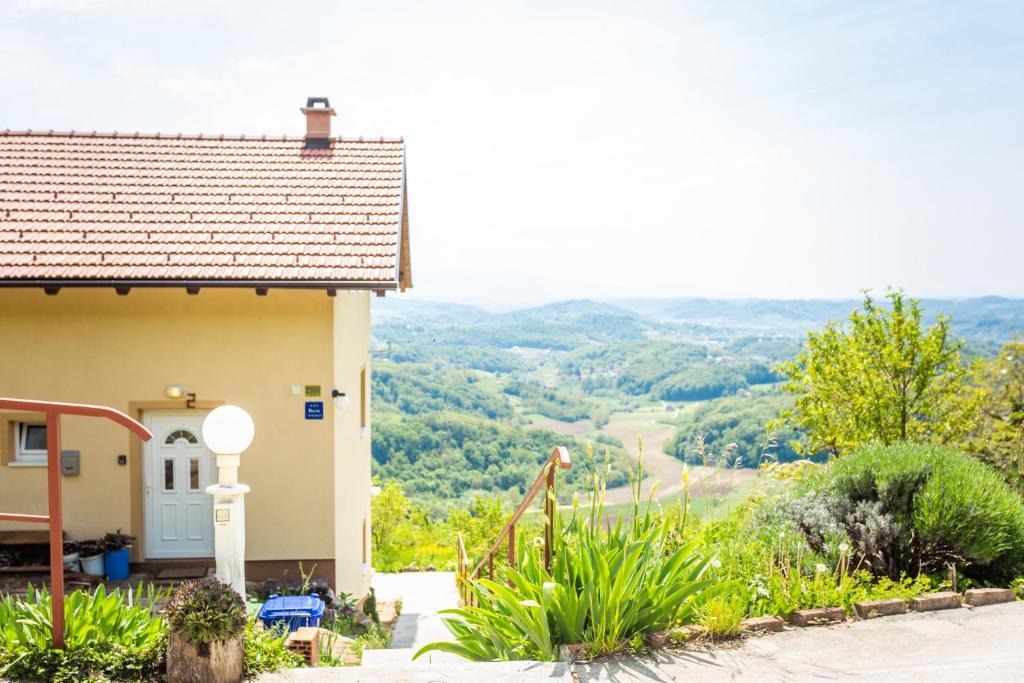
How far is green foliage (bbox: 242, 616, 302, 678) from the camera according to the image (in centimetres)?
452

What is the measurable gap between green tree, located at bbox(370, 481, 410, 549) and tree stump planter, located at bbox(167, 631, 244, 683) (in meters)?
18.1

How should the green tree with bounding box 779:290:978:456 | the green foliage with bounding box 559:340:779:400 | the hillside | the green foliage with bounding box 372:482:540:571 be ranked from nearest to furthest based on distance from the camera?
the green tree with bounding box 779:290:978:456 → the green foliage with bounding box 372:482:540:571 → the hillside → the green foliage with bounding box 559:340:779:400

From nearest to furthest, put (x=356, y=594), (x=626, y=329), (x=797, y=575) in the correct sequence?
1. (x=797, y=575)
2. (x=356, y=594)
3. (x=626, y=329)

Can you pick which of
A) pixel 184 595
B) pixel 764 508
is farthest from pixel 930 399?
pixel 184 595

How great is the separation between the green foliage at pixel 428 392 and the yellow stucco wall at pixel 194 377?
61.7 meters

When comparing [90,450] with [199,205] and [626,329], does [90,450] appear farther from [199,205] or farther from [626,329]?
[626,329]

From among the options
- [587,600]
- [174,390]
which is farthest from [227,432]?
[174,390]

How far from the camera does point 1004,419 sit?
17812mm

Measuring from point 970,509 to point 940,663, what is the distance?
195cm

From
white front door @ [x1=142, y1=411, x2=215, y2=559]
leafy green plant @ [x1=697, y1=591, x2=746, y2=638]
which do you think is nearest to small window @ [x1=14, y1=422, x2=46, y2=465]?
white front door @ [x1=142, y1=411, x2=215, y2=559]

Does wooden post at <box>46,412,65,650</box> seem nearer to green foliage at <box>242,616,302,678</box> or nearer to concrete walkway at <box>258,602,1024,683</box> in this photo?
green foliage at <box>242,616,302,678</box>

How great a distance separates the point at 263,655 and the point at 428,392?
78948 mm

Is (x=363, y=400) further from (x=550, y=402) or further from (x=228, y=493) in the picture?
(x=550, y=402)

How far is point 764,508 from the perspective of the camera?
7.20 m
